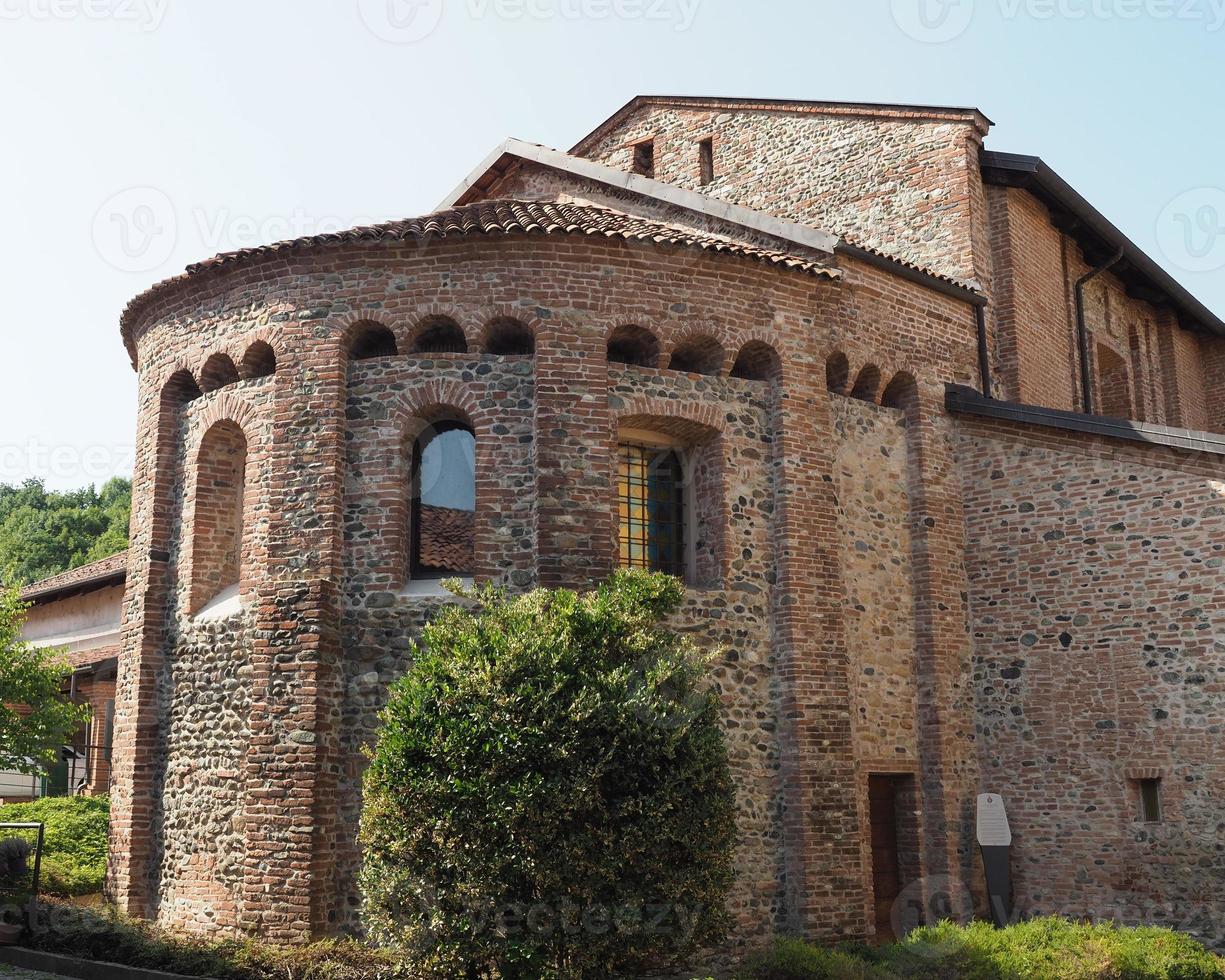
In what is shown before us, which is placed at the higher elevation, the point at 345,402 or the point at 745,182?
the point at 745,182

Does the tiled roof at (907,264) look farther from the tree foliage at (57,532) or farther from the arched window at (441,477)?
the tree foliage at (57,532)

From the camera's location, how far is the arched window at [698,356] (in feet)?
47.3

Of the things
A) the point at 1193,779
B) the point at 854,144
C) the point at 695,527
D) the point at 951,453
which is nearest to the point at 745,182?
the point at 854,144

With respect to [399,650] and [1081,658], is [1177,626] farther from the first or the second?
[399,650]

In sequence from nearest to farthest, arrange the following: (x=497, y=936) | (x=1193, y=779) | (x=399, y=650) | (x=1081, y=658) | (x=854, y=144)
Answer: (x=497, y=936)
(x=399, y=650)
(x=1193, y=779)
(x=1081, y=658)
(x=854, y=144)

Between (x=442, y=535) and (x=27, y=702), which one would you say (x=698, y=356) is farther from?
(x=27, y=702)

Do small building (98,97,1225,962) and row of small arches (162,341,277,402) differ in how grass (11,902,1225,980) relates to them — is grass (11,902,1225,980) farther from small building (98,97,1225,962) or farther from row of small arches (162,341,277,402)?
row of small arches (162,341,277,402)

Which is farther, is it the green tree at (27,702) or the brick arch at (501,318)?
the green tree at (27,702)

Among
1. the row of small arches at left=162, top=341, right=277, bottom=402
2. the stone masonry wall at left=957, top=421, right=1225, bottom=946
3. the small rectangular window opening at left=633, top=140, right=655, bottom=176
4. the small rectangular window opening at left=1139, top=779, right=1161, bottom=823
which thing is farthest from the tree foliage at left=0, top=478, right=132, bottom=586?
the small rectangular window opening at left=1139, top=779, right=1161, bottom=823

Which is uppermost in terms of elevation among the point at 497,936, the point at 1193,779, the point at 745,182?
the point at 745,182

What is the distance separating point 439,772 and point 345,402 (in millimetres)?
4884

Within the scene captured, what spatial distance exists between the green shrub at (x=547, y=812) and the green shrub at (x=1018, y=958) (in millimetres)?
982

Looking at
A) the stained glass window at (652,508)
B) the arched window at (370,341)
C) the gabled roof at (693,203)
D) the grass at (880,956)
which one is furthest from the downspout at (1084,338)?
the arched window at (370,341)

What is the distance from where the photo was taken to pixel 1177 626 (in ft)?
48.3
